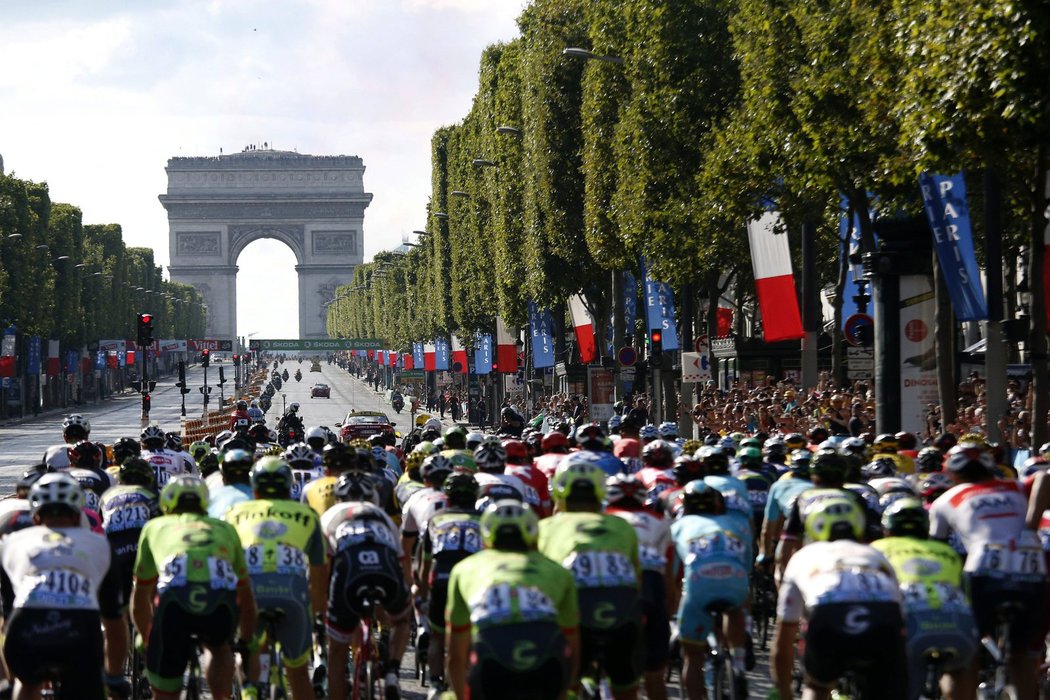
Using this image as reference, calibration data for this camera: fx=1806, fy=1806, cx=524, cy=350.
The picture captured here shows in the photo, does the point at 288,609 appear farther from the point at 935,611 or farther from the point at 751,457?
the point at 751,457

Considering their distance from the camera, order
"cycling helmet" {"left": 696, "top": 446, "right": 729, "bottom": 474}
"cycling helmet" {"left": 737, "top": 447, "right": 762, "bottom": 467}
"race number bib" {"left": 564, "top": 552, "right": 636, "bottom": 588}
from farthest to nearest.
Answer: "cycling helmet" {"left": 737, "top": 447, "right": 762, "bottom": 467}
"cycling helmet" {"left": 696, "top": 446, "right": 729, "bottom": 474}
"race number bib" {"left": 564, "top": 552, "right": 636, "bottom": 588}

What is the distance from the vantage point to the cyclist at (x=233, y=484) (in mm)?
13156

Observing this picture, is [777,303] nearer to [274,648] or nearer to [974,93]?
[974,93]

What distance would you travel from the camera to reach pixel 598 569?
963 cm

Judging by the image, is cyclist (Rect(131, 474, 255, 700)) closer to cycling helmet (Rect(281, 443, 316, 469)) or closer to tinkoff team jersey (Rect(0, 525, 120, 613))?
tinkoff team jersey (Rect(0, 525, 120, 613))

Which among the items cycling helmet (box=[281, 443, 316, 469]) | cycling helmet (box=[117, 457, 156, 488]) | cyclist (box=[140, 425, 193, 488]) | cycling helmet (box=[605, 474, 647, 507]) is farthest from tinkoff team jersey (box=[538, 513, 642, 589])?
cyclist (box=[140, 425, 193, 488])

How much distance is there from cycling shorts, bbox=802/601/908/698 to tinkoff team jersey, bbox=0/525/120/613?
3.81 meters

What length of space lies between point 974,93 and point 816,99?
8.64 meters

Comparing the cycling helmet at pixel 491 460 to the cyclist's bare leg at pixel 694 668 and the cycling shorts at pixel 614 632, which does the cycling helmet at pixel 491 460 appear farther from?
the cycling shorts at pixel 614 632

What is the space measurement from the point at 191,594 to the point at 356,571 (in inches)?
51.0

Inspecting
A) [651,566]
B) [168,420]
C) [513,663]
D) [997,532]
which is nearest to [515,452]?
[651,566]

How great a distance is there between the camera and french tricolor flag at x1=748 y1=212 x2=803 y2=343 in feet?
102

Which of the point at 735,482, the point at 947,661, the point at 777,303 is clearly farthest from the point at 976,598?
the point at 777,303

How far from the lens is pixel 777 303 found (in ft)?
104
